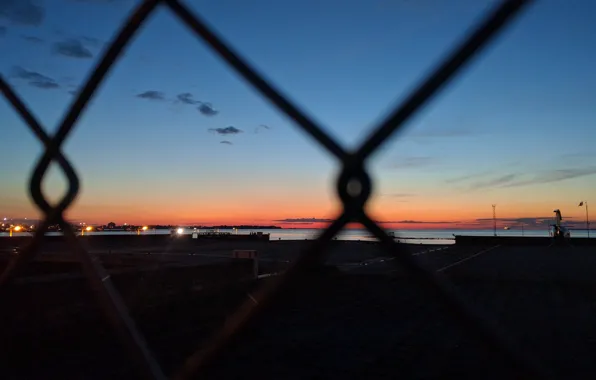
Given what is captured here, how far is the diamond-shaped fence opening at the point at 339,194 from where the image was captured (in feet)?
2.69

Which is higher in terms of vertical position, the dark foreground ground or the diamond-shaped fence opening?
the diamond-shaped fence opening

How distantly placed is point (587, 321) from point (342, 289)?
19.2ft

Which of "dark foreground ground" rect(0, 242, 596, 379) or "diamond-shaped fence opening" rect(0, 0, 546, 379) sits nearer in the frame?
"diamond-shaped fence opening" rect(0, 0, 546, 379)

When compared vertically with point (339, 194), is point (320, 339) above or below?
below

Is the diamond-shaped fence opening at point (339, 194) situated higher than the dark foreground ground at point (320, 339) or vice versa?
the diamond-shaped fence opening at point (339, 194)

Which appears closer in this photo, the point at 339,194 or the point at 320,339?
the point at 339,194

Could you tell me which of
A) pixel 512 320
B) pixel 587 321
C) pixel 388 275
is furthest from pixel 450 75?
pixel 388 275

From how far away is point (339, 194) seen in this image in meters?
0.88

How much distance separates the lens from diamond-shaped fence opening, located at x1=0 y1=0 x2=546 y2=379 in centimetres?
82

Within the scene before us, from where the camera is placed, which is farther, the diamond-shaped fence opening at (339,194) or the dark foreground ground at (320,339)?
the dark foreground ground at (320,339)

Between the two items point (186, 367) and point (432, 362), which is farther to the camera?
point (432, 362)

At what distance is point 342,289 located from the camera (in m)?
13.4

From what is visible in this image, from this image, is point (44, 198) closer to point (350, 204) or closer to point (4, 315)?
point (350, 204)

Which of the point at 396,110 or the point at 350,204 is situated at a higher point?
the point at 396,110
